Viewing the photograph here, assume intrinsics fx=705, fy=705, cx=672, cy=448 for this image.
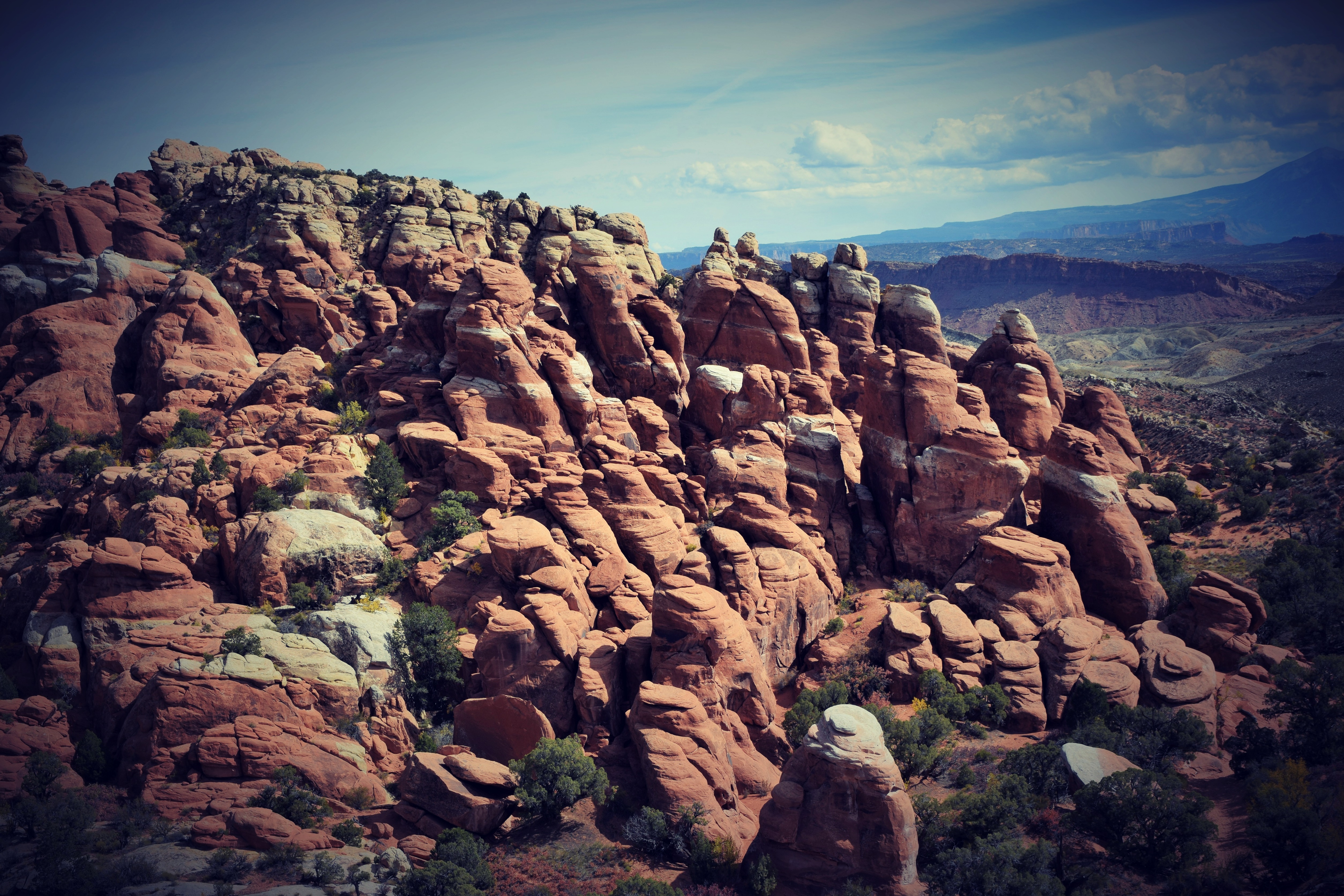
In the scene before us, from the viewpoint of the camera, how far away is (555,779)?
2519cm

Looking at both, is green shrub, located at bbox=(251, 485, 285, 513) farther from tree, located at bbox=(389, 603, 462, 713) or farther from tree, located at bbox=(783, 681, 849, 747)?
tree, located at bbox=(783, 681, 849, 747)

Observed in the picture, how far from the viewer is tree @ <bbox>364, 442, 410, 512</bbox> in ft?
121

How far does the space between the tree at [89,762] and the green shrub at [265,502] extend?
1208 cm

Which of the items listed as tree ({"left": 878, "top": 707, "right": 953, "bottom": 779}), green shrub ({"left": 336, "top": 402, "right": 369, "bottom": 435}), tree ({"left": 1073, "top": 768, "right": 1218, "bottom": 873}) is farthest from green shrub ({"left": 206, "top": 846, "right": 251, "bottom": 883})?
tree ({"left": 1073, "top": 768, "right": 1218, "bottom": 873})

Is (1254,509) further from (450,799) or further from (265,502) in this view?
(265,502)

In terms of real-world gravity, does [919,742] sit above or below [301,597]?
below

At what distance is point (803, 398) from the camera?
4944 cm

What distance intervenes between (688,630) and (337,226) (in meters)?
53.5

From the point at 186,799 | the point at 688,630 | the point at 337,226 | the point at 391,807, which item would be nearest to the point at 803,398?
the point at 688,630

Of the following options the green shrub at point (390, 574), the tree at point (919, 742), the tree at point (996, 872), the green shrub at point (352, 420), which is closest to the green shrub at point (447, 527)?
the green shrub at point (390, 574)

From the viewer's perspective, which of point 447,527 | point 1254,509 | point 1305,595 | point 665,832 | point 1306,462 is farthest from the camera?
point 1306,462

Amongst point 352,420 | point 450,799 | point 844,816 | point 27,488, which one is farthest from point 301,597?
point 844,816

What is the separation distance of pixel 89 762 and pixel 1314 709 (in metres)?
44.1

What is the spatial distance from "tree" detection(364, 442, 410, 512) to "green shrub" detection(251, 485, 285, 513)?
13.8 ft
